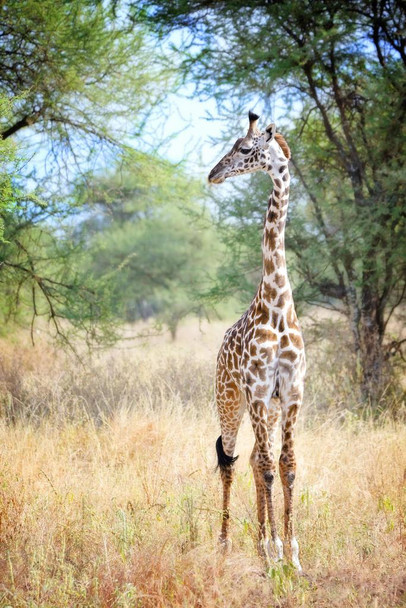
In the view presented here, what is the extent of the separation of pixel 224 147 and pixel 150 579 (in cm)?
673

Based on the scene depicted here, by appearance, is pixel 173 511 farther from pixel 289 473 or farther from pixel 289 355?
pixel 289 355

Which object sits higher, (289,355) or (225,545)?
(289,355)

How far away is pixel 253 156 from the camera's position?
4008 mm

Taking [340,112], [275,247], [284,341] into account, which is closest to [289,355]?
[284,341]

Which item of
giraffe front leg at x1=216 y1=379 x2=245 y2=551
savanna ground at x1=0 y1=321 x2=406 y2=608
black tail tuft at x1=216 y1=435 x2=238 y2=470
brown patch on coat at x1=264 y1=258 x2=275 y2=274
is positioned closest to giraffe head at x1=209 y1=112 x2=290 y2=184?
brown patch on coat at x1=264 y1=258 x2=275 y2=274

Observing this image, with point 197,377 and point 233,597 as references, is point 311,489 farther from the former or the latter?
point 197,377

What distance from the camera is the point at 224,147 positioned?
9180 millimetres

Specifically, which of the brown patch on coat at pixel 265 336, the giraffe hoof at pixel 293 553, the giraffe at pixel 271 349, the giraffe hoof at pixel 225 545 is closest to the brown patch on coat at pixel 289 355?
the giraffe at pixel 271 349

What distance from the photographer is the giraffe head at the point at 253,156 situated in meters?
3.99

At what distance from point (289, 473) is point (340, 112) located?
21.4 feet

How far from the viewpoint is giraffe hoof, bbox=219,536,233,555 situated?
13.5ft

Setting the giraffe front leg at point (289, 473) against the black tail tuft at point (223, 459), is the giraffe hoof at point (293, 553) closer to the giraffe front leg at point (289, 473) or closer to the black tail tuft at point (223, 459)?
the giraffe front leg at point (289, 473)

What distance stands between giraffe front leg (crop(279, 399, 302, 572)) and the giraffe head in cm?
146

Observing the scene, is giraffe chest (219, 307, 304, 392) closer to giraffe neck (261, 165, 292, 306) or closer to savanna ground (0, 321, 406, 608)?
giraffe neck (261, 165, 292, 306)
